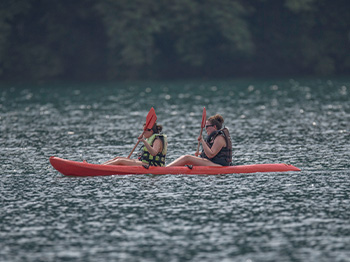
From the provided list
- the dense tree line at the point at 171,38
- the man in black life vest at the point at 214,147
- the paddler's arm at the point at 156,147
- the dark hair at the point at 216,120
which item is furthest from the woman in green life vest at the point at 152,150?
the dense tree line at the point at 171,38

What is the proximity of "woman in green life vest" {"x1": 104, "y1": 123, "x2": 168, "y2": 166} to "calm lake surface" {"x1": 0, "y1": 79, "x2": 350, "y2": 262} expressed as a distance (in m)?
0.42

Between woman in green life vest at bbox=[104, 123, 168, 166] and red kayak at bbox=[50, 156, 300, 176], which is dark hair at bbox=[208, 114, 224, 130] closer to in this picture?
red kayak at bbox=[50, 156, 300, 176]

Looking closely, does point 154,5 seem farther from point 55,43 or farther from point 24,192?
point 24,192

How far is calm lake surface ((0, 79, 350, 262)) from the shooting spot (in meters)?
9.72

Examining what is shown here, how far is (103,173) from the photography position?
15.4 m

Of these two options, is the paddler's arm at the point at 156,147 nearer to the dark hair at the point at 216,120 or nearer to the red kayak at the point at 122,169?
the red kayak at the point at 122,169

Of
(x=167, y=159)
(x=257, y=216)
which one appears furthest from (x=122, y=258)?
(x=167, y=159)

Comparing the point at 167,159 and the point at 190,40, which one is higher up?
the point at 190,40

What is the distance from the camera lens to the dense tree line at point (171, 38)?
6488 centimetres

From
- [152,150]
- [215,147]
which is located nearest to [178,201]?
[152,150]

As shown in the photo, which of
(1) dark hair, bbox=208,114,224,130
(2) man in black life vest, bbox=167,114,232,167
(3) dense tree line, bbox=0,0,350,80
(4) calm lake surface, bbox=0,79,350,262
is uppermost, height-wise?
(3) dense tree line, bbox=0,0,350,80

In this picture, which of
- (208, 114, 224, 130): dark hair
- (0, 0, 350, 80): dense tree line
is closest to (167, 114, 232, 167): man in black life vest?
(208, 114, 224, 130): dark hair

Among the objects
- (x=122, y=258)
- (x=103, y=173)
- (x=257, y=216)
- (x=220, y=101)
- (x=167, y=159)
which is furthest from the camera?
(x=220, y=101)

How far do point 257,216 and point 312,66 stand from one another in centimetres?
6269
